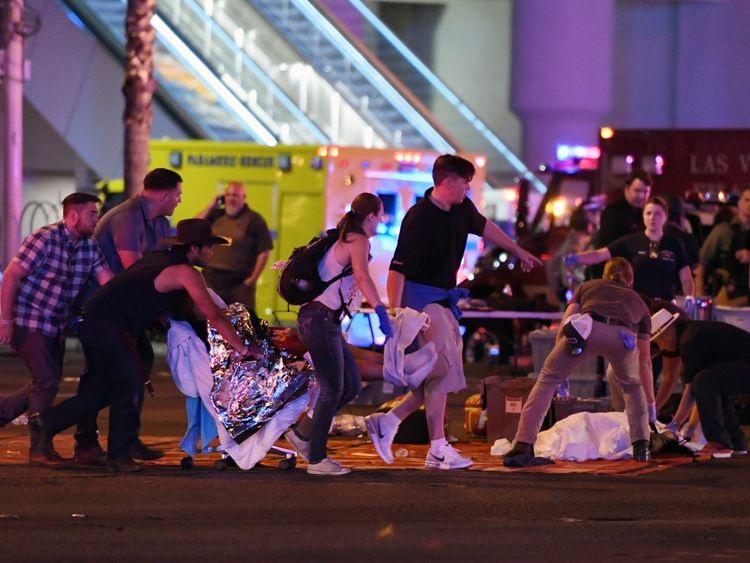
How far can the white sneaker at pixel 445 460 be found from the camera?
10492 mm

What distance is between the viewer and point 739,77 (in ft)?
122

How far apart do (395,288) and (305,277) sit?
0.67m

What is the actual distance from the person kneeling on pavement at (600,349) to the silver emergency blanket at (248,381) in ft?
5.01

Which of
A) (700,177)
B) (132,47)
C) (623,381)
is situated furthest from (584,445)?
(132,47)

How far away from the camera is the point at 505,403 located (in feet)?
39.1

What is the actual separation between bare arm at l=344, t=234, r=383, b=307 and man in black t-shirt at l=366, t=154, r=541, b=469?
0.50m

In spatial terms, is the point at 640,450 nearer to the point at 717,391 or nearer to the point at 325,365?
the point at 717,391

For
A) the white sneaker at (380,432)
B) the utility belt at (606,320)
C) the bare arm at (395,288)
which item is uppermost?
the bare arm at (395,288)

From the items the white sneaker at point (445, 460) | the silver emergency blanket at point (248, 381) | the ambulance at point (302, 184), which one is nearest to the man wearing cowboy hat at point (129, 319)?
the silver emergency blanket at point (248, 381)

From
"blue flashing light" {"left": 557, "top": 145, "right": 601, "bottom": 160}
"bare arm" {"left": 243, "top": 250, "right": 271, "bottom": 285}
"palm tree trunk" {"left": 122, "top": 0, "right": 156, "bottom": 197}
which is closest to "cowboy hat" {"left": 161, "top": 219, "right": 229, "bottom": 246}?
"bare arm" {"left": 243, "top": 250, "right": 271, "bottom": 285}

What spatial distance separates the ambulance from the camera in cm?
1986

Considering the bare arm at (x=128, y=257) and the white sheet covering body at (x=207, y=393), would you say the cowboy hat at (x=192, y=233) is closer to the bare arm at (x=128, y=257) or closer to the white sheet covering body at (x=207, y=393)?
the white sheet covering body at (x=207, y=393)

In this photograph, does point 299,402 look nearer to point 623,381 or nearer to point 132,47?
point 623,381

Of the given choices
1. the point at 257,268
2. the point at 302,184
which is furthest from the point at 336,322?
the point at 302,184
